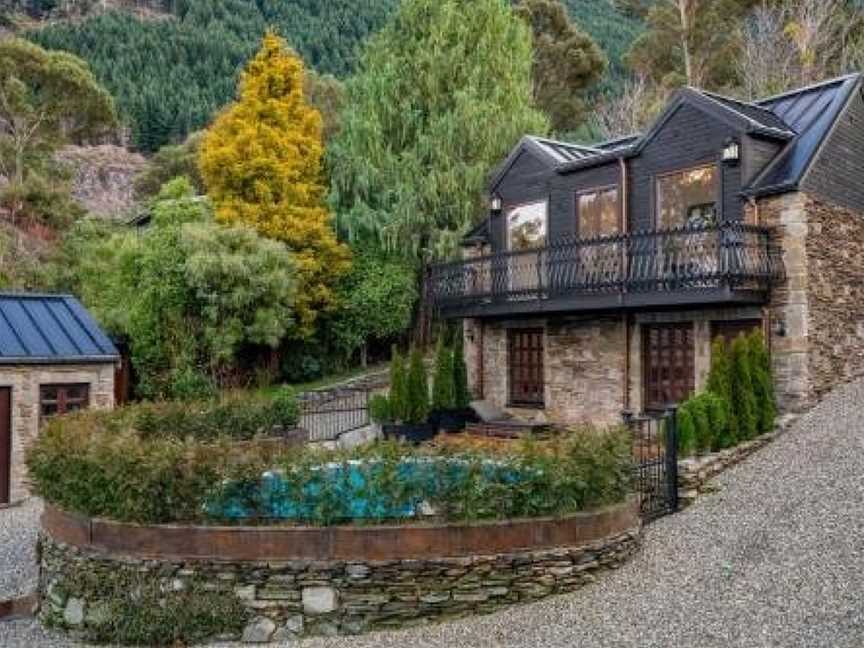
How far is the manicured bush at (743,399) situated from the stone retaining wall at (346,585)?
5997mm

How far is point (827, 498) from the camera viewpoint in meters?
10.5

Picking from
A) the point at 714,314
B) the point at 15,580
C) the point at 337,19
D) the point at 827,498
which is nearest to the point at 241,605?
the point at 15,580

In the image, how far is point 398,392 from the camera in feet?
63.5

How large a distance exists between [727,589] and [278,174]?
20.5m

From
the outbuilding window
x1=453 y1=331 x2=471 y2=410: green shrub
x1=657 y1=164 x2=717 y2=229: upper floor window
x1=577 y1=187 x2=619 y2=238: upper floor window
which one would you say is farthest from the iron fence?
x1=657 y1=164 x2=717 y2=229: upper floor window

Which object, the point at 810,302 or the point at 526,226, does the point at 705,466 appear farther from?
the point at 526,226

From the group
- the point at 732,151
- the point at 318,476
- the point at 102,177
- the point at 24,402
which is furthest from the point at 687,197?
the point at 102,177

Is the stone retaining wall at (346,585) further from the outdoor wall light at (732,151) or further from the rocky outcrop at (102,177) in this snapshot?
the rocky outcrop at (102,177)

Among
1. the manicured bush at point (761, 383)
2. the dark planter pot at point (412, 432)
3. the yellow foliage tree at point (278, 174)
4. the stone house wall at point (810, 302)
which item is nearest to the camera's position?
the manicured bush at point (761, 383)

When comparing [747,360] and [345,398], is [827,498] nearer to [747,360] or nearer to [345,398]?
[747,360]

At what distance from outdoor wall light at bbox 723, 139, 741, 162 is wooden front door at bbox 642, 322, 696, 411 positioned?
124 inches

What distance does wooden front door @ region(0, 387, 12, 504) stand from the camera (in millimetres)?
15742

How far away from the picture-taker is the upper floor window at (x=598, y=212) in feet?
58.6

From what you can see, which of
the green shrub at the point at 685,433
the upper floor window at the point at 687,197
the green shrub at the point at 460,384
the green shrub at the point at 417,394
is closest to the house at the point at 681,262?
the upper floor window at the point at 687,197
